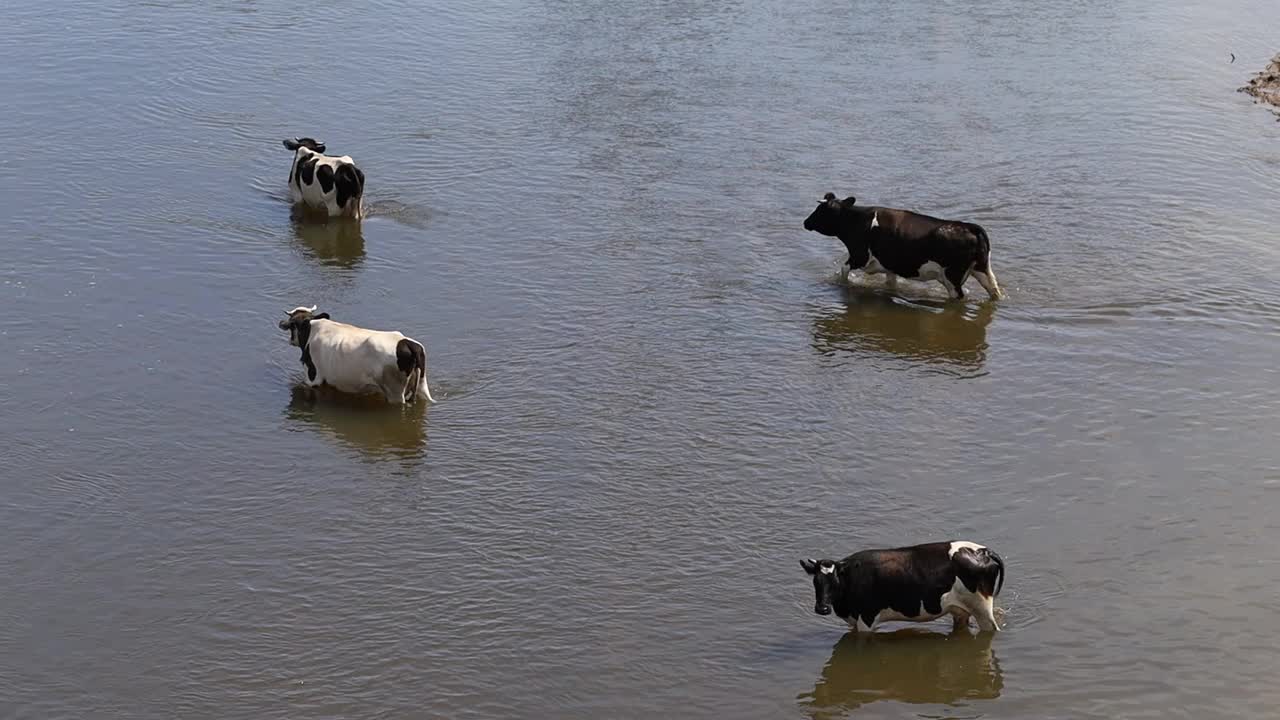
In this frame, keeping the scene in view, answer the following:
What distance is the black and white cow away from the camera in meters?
10.8

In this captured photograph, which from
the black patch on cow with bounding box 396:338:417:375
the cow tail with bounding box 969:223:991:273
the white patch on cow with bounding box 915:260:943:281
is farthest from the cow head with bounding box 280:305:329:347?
the cow tail with bounding box 969:223:991:273

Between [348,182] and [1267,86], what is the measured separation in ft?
45.2

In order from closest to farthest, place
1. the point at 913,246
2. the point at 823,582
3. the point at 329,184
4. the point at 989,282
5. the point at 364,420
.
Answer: the point at 823,582 < the point at 364,420 < the point at 989,282 < the point at 913,246 < the point at 329,184

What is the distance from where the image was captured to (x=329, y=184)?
18.9m

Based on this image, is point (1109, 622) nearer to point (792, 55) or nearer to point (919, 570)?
point (919, 570)

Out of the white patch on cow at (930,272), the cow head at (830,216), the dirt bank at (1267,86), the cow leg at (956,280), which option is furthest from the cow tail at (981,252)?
the dirt bank at (1267,86)

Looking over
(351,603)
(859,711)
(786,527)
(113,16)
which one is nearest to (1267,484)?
(786,527)

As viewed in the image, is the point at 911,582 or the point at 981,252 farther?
the point at 981,252

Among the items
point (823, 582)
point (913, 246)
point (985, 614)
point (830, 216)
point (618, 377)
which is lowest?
point (985, 614)

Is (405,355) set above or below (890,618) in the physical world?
above

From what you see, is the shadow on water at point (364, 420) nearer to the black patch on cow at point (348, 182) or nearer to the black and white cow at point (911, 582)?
the black and white cow at point (911, 582)

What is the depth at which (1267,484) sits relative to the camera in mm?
13328

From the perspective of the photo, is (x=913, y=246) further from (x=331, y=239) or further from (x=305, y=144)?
(x=305, y=144)

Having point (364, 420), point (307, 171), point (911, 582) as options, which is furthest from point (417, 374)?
point (307, 171)
